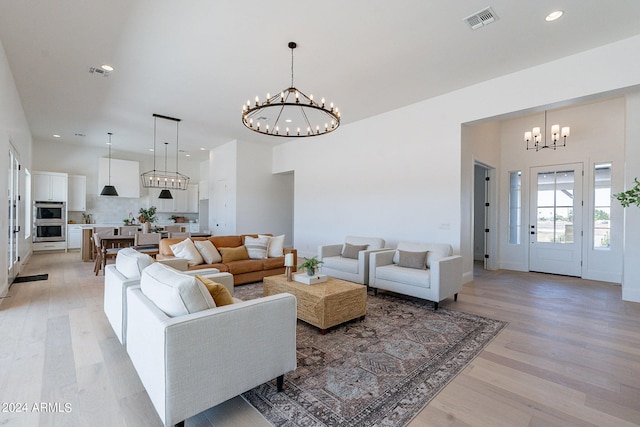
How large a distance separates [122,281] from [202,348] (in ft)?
4.62

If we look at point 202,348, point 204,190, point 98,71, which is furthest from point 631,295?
point 204,190

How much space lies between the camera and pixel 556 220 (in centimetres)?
611

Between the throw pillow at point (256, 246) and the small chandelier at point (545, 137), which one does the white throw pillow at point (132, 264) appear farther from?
the small chandelier at point (545, 137)

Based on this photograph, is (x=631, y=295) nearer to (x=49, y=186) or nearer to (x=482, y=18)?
(x=482, y=18)

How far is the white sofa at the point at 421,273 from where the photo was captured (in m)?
3.80

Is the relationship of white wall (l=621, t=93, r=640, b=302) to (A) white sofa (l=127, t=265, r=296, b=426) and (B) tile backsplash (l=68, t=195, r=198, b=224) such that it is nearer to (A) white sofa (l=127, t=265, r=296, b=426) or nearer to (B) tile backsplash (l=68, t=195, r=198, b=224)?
(A) white sofa (l=127, t=265, r=296, b=426)

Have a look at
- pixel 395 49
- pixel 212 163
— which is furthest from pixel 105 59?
pixel 212 163

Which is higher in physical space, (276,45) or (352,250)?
(276,45)

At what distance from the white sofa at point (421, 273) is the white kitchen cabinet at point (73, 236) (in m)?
8.93

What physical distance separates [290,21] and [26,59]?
145 inches

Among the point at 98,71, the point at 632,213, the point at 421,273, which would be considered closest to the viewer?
the point at 421,273

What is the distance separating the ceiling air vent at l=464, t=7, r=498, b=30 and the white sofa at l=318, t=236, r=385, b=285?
3.20 m

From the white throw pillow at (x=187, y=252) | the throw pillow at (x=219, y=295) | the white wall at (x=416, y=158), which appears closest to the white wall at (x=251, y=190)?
Result: the white wall at (x=416, y=158)

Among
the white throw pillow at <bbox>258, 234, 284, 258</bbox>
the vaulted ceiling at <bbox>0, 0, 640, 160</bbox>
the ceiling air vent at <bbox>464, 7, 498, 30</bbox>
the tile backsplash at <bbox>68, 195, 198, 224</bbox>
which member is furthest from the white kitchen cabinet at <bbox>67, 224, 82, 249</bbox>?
the ceiling air vent at <bbox>464, 7, 498, 30</bbox>
